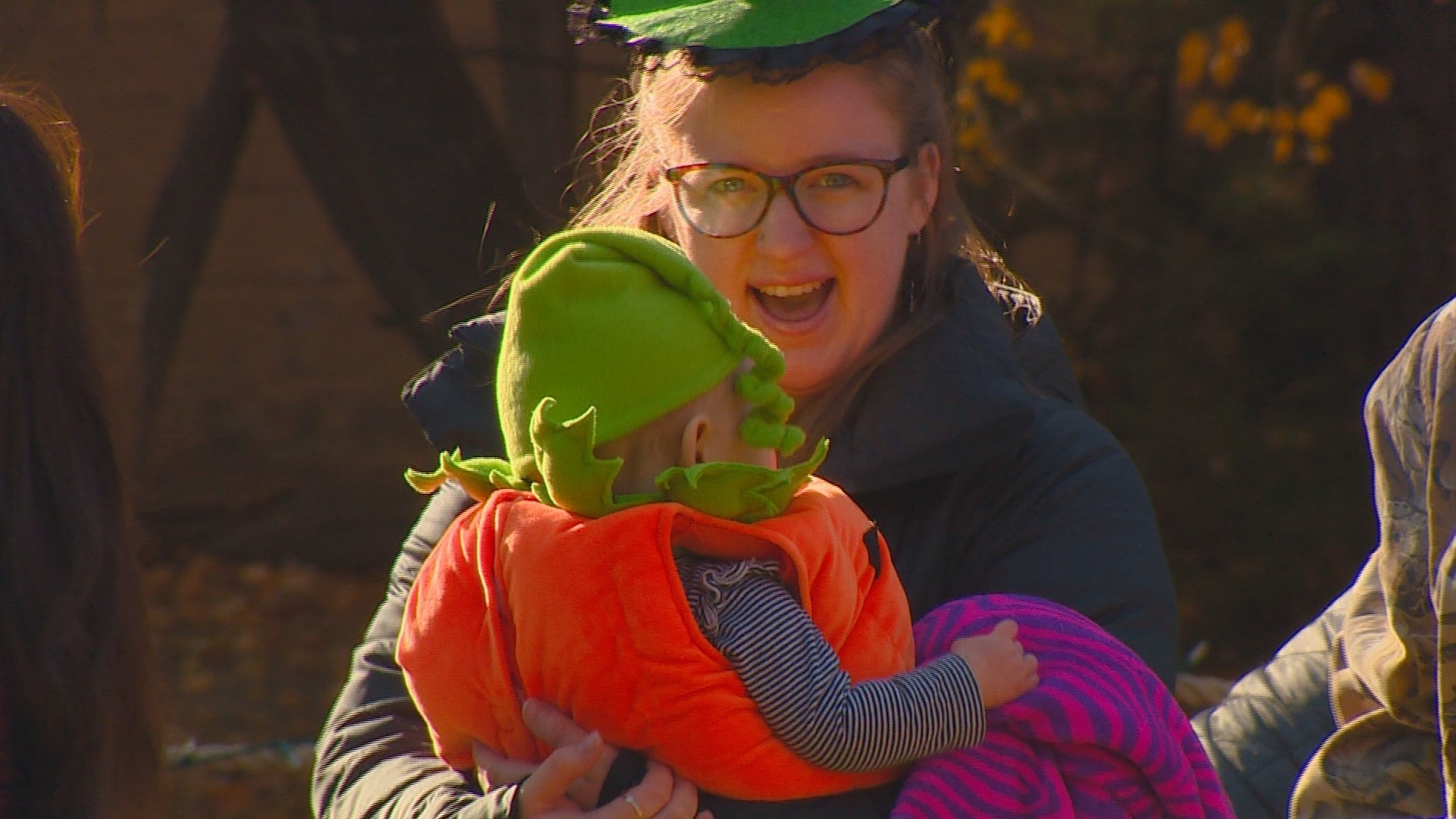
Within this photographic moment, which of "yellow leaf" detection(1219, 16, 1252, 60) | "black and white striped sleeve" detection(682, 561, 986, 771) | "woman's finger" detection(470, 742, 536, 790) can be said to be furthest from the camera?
"yellow leaf" detection(1219, 16, 1252, 60)

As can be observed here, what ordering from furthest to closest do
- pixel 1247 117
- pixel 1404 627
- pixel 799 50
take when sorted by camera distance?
pixel 1247 117, pixel 799 50, pixel 1404 627

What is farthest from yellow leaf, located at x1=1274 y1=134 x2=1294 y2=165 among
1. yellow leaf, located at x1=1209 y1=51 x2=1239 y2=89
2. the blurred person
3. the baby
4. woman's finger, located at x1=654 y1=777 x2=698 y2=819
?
woman's finger, located at x1=654 y1=777 x2=698 y2=819

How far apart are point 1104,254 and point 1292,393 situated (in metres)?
0.96

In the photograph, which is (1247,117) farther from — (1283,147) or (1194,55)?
(1194,55)

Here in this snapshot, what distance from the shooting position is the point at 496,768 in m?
1.83

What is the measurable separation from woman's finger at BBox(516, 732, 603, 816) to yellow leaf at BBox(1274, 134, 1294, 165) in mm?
3934

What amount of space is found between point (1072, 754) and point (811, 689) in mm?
341

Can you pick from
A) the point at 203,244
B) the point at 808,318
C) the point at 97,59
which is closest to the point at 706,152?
the point at 808,318

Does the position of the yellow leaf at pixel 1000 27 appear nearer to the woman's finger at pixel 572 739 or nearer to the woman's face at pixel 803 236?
the woman's face at pixel 803 236

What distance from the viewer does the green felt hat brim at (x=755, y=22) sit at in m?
2.23

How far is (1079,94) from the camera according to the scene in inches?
224

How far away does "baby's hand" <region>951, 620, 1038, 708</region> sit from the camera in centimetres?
180

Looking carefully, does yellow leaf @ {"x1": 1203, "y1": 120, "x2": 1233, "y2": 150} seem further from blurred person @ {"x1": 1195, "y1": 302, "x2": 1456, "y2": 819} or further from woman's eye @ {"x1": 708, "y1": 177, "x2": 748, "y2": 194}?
woman's eye @ {"x1": 708, "y1": 177, "x2": 748, "y2": 194}

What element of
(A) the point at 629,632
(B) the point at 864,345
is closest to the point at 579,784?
(A) the point at 629,632
